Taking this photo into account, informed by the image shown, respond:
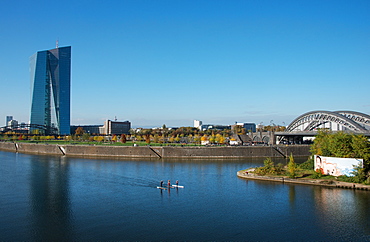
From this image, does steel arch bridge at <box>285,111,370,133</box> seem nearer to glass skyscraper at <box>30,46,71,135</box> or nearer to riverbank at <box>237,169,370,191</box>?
riverbank at <box>237,169,370,191</box>

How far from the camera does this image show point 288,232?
15000 millimetres

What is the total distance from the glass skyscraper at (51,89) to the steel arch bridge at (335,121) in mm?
76617

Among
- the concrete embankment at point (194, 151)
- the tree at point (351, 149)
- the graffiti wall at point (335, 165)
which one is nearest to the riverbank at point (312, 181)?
the tree at point (351, 149)

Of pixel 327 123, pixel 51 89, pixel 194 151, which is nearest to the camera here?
pixel 194 151

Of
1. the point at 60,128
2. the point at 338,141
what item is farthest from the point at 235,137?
the point at 60,128

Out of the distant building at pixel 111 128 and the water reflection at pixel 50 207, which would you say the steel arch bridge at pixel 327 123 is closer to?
the water reflection at pixel 50 207

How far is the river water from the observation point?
14.7 metres

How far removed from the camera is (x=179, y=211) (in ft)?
60.0

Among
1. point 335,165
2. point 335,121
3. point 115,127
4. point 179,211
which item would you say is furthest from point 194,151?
point 115,127

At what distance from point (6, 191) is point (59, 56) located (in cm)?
9522

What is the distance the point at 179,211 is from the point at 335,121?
3978 cm

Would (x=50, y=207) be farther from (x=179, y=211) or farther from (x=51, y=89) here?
(x=51, y=89)

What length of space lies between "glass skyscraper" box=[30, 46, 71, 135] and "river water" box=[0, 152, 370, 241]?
86.4 meters

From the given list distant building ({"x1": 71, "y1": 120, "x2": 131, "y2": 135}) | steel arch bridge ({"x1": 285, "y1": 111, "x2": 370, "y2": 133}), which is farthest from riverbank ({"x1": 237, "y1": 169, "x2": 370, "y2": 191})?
distant building ({"x1": 71, "y1": 120, "x2": 131, "y2": 135})
